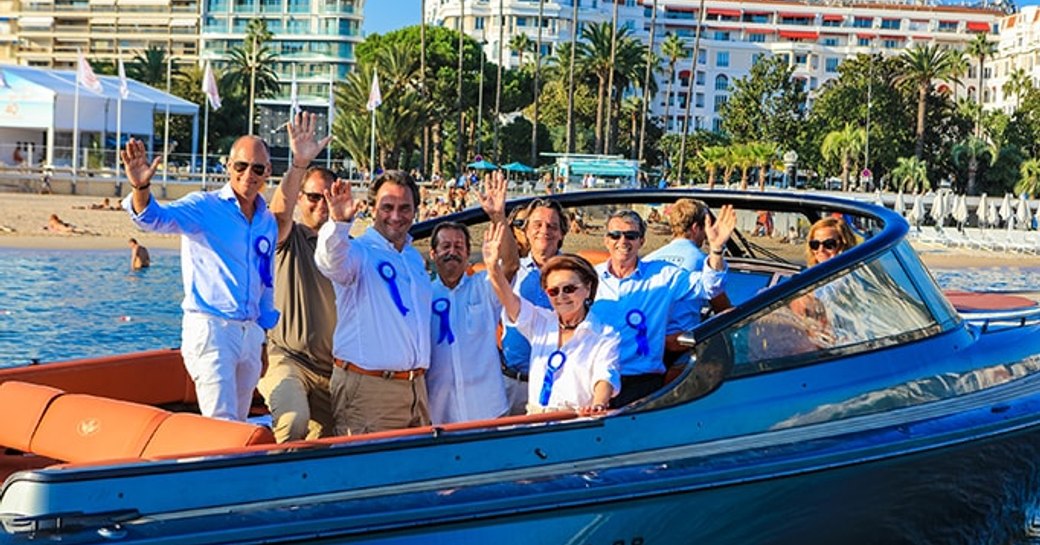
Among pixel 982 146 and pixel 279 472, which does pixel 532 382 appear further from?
pixel 982 146

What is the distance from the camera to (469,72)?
89312mm

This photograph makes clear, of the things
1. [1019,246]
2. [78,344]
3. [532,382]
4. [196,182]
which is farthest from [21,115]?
[532,382]

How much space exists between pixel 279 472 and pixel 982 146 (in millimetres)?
80695

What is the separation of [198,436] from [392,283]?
108 cm

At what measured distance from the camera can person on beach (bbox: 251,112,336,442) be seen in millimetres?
5438

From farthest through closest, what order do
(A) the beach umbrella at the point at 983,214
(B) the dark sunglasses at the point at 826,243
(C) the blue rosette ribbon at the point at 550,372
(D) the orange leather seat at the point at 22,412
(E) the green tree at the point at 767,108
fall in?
(E) the green tree at the point at 767,108 → (A) the beach umbrella at the point at 983,214 → (B) the dark sunglasses at the point at 826,243 → (C) the blue rosette ribbon at the point at 550,372 → (D) the orange leather seat at the point at 22,412

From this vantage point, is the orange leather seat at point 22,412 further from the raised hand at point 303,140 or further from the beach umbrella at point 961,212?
the beach umbrella at point 961,212

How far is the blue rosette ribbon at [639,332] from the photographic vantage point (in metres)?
5.39

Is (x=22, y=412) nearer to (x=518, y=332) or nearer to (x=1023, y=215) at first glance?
(x=518, y=332)

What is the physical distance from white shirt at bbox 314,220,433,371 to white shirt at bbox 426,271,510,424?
10 centimetres

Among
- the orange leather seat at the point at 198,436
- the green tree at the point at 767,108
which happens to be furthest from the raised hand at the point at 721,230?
the green tree at the point at 767,108

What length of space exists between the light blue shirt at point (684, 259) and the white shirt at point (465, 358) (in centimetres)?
112

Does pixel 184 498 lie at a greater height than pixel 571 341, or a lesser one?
lesser

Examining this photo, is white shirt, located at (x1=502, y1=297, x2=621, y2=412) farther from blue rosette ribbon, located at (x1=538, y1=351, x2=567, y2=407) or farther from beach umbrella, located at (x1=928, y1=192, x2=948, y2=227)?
beach umbrella, located at (x1=928, y1=192, x2=948, y2=227)
